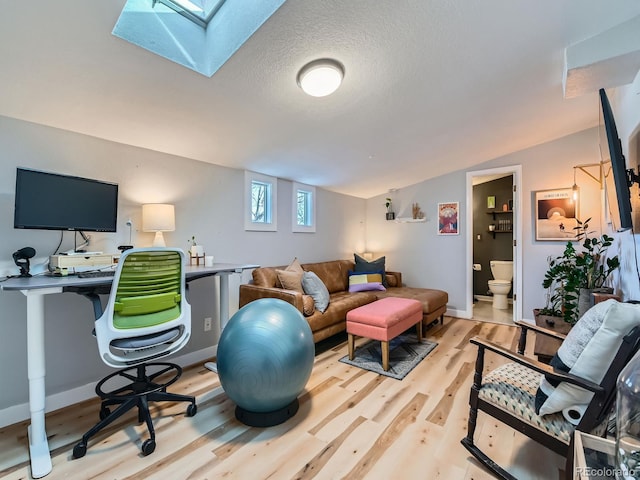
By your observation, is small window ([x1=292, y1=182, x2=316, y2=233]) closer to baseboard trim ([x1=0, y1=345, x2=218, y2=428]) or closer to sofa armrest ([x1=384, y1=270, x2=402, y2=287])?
sofa armrest ([x1=384, y1=270, x2=402, y2=287])

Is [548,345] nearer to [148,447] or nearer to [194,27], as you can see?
[148,447]

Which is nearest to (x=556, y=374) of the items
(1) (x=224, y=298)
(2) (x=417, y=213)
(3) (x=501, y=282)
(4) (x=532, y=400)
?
(4) (x=532, y=400)

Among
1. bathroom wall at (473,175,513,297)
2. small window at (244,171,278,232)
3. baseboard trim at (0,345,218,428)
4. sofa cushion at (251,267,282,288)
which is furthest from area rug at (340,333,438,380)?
bathroom wall at (473,175,513,297)

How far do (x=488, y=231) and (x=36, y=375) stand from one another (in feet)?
21.7

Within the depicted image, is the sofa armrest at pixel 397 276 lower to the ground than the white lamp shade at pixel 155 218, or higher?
lower

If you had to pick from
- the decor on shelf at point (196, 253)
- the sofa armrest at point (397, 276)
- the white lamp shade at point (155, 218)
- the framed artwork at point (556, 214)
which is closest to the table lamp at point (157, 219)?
the white lamp shade at point (155, 218)

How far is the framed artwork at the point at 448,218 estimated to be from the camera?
15.0 ft

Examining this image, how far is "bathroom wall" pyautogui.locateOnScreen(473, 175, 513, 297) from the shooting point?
5.66m

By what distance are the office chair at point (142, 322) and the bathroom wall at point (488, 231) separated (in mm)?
5773

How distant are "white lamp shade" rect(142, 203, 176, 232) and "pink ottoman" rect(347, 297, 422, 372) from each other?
1884mm

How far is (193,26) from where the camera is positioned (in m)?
1.79

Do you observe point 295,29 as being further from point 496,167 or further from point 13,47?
point 496,167

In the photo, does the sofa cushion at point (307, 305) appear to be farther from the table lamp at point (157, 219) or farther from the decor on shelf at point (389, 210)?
the decor on shelf at point (389, 210)

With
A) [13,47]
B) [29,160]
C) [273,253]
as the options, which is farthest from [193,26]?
[273,253]
